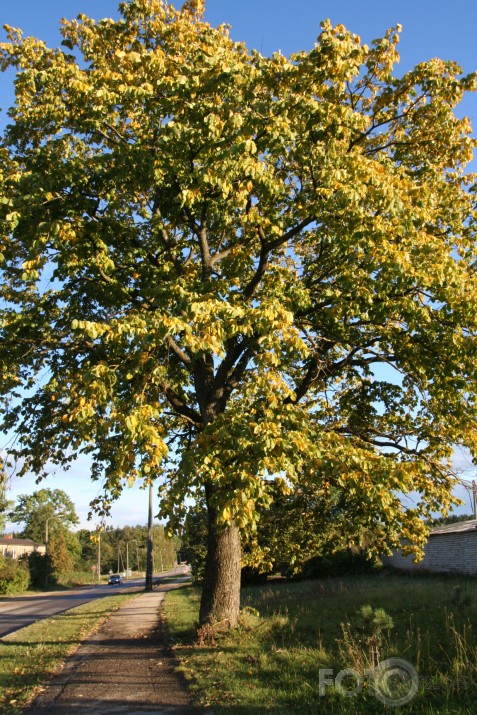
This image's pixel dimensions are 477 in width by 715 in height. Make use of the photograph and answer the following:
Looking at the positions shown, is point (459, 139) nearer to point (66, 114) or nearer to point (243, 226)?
point (243, 226)

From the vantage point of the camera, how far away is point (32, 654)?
35.8 feet

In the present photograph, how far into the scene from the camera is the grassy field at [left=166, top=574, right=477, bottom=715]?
18.8 ft

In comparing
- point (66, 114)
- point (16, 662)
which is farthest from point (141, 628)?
point (66, 114)

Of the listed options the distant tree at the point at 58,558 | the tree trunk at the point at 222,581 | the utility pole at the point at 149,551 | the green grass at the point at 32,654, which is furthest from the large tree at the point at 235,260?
the distant tree at the point at 58,558

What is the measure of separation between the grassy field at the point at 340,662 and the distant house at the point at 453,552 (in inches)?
373

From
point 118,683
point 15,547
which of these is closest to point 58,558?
point 15,547

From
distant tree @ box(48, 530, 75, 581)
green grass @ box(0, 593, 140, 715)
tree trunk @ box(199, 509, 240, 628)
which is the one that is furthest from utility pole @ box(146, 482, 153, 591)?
distant tree @ box(48, 530, 75, 581)

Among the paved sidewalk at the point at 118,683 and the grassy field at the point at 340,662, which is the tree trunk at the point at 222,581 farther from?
the paved sidewalk at the point at 118,683

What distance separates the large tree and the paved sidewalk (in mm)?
1748

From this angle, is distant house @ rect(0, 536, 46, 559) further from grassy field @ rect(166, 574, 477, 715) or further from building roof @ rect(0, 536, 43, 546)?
grassy field @ rect(166, 574, 477, 715)

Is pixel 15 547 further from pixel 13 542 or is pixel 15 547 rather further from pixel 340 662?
pixel 340 662

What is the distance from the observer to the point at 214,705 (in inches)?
250

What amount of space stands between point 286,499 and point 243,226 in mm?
5768

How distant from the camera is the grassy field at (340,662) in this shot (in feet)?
18.8
